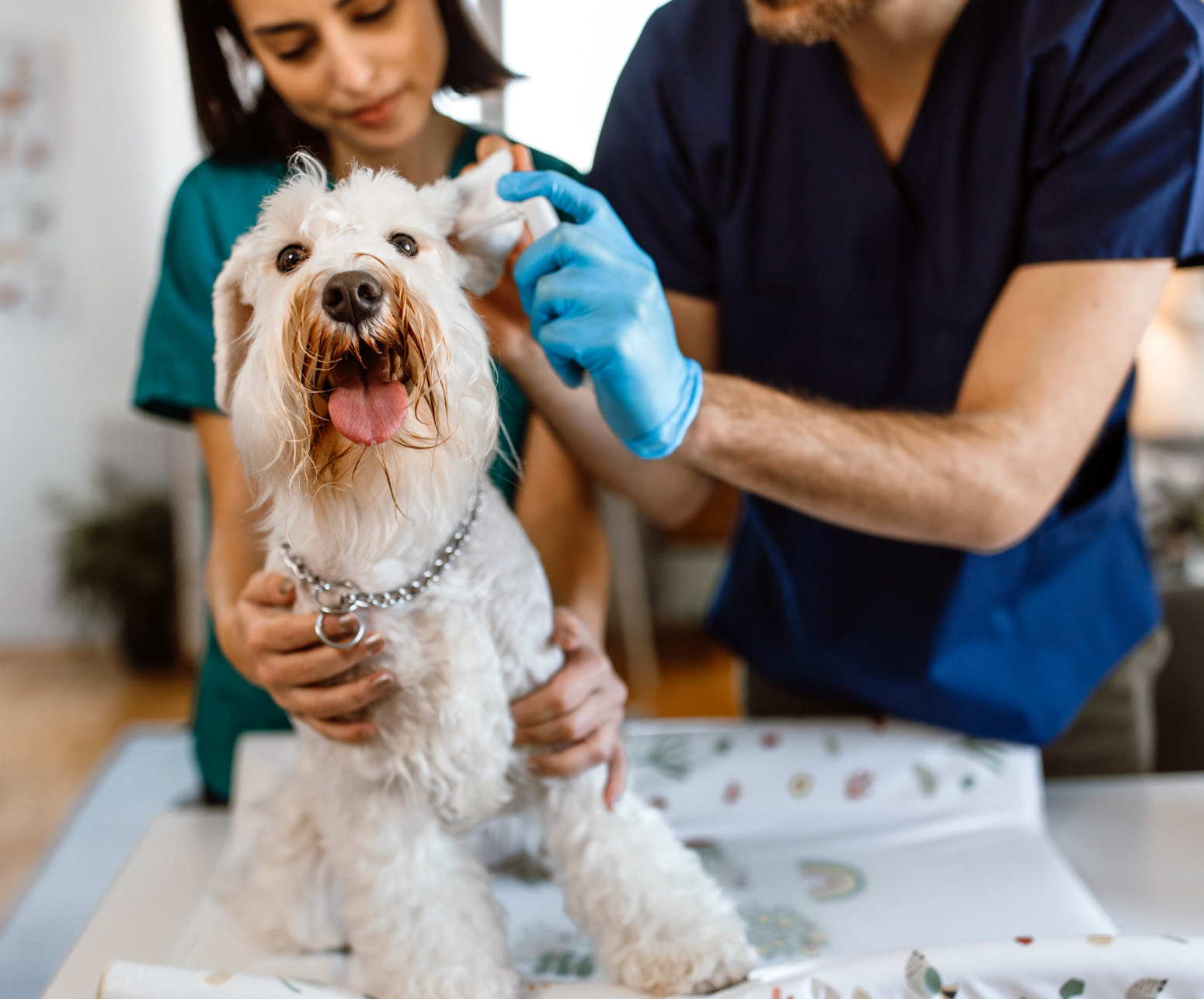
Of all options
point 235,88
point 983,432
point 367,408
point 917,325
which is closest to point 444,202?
point 367,408

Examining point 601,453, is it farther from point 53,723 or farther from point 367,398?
point 53,723

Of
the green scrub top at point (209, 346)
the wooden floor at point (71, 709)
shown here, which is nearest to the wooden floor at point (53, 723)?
the wooden floor at point (71, 709)

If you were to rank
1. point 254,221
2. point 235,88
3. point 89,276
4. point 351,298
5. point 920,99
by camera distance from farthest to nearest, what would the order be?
point 89,276
point 920,99
point 235,88
point 254,221
point 351,298

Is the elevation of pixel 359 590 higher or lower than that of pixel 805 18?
lower

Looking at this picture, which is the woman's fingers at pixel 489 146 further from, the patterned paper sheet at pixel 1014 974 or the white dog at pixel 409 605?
the patterned paper sheet at pixel 1014 974

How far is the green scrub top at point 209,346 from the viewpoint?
2.39 ft

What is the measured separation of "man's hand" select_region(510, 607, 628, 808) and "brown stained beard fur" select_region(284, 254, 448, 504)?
199mm

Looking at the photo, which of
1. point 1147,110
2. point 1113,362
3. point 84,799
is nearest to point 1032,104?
point 1147,110

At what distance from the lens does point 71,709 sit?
2.65 metres

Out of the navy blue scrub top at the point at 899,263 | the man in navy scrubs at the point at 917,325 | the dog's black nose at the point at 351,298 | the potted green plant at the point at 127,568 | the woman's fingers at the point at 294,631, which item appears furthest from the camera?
the potted green plant at the point at 127,568

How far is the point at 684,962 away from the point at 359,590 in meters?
0.33

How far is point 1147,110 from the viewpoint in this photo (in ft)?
2.76

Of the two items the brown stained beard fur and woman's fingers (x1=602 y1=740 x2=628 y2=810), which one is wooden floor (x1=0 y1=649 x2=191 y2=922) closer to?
woman's fingers (x1=602 y1=740 x2=628 y2=810)

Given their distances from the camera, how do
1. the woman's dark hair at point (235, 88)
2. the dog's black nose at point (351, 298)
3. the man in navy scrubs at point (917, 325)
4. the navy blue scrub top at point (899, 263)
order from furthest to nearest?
the navy blue scrub top at point (899, 263) → the man in navy scrubs at point (917, 325) → the woman's dark hair at point (235, 88) → the dog's black nose at point (351, 298)
